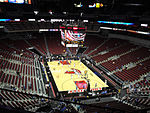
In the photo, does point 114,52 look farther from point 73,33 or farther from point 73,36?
point 73,33

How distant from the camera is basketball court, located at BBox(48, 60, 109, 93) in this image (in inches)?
721

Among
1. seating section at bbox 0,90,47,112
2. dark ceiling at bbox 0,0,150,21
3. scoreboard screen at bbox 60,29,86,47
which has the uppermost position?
dark ceiling at bbox 0,0,150,21

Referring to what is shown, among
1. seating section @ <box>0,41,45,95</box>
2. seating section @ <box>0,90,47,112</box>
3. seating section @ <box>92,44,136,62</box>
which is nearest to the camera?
seating section @ <box>0,90,47,112</box>

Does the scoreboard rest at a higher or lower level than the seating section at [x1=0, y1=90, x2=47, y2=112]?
higher

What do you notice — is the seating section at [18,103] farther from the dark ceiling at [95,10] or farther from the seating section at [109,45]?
the seating section at [109,45]

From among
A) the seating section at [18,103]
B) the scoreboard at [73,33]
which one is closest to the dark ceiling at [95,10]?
the scoreboard at [73,33]

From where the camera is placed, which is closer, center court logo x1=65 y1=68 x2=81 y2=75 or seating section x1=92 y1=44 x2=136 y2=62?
center court logo x1=65 y1=68 x2=81 y2=75

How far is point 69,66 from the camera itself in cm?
2619

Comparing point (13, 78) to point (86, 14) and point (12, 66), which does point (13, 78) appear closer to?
point (12, 66)

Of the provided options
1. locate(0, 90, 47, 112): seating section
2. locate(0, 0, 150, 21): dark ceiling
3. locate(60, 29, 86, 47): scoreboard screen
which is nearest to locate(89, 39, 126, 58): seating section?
locate(0, 0, 150, 21): dark ceiling

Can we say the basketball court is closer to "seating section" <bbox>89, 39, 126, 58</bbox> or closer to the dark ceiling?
"seating section" <bbox>89, 39, 126, 58</bbox>

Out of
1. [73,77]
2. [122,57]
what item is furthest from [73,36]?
[122,57]

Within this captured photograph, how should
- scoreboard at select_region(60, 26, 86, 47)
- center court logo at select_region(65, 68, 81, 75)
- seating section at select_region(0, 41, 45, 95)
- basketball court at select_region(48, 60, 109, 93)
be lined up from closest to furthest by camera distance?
1. seating section at select_region(0, 41, 45, 95)
2. basketball court at select_region(48, 60, 109, 93)
3. scoreboard at select_region(60, 26, 86, 47)
4. center court logo at select_region(65, 68, 81, 75)

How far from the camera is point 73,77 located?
2147 cm
